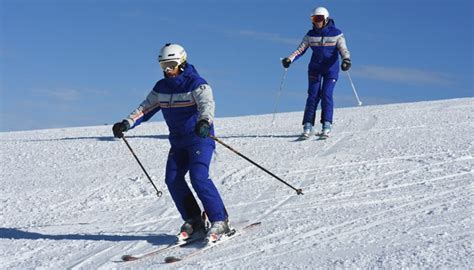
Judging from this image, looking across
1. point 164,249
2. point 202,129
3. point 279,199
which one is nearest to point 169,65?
point 202,129

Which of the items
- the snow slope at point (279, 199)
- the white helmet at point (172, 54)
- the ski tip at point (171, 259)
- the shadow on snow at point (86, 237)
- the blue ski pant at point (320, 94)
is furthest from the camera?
the blue ski pant at point (320, 94)

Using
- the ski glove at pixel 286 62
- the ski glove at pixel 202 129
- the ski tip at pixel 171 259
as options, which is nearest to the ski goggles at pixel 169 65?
the ski glove at pixel 202 129

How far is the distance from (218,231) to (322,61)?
20.4 feet

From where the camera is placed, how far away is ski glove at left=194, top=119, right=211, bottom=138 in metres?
6.00

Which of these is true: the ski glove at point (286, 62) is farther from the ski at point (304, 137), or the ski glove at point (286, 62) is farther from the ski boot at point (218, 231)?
the ski boot at point (218, 231)

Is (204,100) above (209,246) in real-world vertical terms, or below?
above

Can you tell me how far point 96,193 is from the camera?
9.59 meters

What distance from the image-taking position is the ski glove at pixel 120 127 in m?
6.76

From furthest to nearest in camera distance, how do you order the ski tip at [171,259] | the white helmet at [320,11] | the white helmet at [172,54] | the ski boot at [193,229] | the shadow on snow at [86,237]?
1. the white helmet at [320,11]
2. the shadow on snow at [86,237]
3. the ski boot at [193,229]
4. the white helmet at [172,54]
5. the ski tip at [171,259]

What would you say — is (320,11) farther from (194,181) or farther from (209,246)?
(209,246)

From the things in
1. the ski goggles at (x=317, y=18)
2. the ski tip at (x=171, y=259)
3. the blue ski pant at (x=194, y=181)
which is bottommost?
the ski tip at (x=171, y=259)

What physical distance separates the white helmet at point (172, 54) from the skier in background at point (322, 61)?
5.70m

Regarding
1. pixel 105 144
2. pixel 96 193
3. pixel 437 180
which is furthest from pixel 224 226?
pixel 105 144

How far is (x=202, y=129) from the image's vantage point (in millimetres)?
6004
